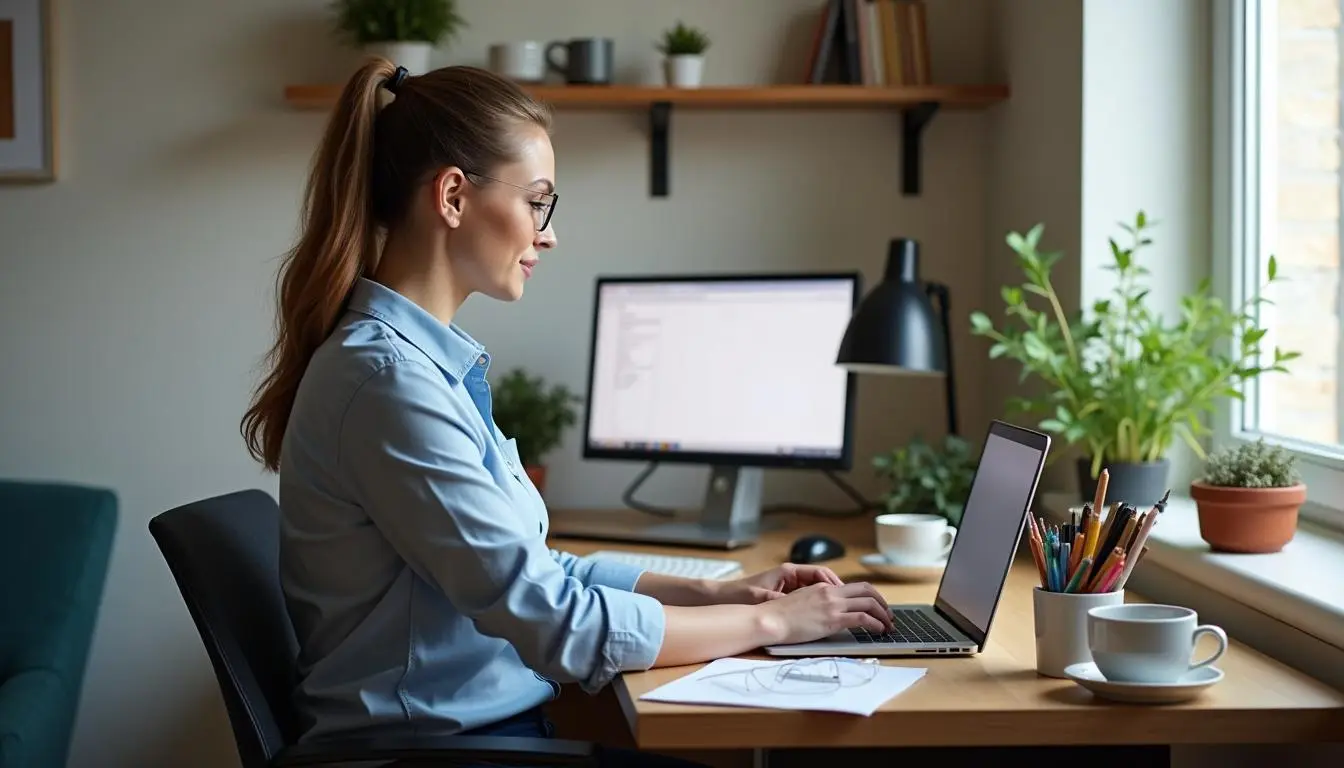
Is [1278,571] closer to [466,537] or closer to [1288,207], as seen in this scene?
[1288,207]

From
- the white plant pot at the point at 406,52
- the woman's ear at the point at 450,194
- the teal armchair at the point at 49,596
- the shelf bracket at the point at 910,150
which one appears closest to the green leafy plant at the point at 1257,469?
the woman's ear at the point at 450,194

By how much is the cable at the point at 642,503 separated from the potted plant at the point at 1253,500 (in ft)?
3.50

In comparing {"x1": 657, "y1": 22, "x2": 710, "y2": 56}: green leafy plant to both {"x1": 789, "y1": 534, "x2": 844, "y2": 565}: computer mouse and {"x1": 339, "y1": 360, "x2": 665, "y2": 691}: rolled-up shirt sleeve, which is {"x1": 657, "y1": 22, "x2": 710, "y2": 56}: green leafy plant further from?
{"x1": 339, "y1": 360, "x2": 665, "y2": 691}: rolled-up shirt sleeve

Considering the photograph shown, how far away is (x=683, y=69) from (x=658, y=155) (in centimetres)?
18

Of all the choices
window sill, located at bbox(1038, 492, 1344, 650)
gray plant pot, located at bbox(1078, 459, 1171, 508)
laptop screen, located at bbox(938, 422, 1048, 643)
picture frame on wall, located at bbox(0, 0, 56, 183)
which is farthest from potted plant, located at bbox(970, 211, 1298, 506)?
picture frame on wall, located at bbox(0, 0, 56, 183)

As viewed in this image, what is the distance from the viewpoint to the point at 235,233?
2.54 m

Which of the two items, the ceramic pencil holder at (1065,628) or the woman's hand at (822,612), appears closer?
the ceramic pencil holder at (1065,628)

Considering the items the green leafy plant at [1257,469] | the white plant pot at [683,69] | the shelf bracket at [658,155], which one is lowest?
the green leafy plant at [1257,469]

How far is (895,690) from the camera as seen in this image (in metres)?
1.27

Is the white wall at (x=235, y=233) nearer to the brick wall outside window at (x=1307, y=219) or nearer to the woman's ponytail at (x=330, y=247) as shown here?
the brick wall outside window at (x=1307, y=219)

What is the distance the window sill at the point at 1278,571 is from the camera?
135 cm

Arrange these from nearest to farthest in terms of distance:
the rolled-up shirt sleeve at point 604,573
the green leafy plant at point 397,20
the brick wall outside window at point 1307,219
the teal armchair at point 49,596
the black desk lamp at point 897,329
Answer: the rolled-up shirt sleeve at point 604,573 → the brick wall outside window at point 1307,219 → the black desk lamp at point 897,329 → the teal armchair at point 49,596 → the green leafy plant at point 397,20

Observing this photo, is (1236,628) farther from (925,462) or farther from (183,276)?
(183,276)

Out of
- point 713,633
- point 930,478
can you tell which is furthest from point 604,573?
point 930,478
